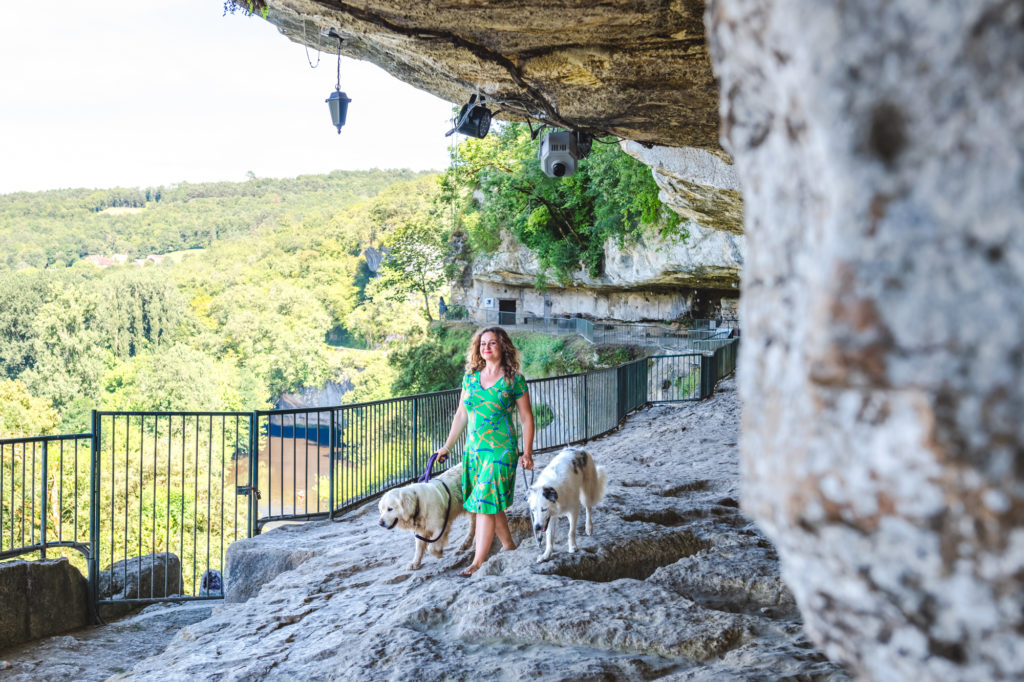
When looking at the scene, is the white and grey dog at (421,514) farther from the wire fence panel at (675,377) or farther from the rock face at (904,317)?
the wire fence panel at (675,377)

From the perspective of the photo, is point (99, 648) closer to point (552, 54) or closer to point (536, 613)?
point (536, 613)

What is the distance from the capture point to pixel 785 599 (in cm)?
407

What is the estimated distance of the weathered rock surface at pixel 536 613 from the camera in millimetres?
3305

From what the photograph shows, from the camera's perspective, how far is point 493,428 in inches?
207

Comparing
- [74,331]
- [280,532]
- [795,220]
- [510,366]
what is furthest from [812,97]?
[74,331]

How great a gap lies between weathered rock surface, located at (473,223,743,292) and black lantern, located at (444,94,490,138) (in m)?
17.1

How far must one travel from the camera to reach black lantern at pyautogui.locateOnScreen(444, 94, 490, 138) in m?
6.57

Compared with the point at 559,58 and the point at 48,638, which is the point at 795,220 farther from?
the point at 48,638

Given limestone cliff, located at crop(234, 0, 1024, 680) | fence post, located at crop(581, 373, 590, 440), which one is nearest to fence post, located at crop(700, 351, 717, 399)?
fence post, located at crop(581, 373, 590, 440)

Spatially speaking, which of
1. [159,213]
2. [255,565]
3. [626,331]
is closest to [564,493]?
[255,565]

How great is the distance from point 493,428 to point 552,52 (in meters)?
2.64

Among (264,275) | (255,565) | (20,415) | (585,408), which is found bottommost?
(20,415)

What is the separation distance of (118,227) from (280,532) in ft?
425

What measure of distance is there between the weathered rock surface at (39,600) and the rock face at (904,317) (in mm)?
7057
